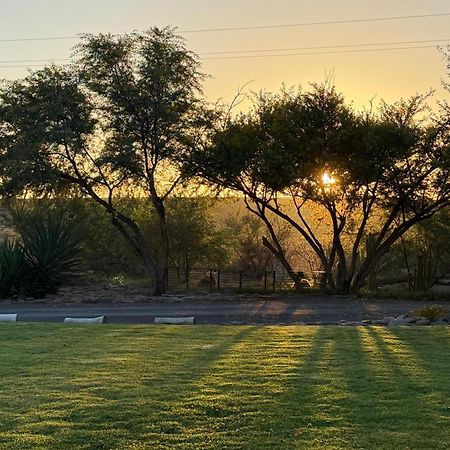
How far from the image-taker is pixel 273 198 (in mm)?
29078

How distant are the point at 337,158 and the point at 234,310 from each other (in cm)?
818

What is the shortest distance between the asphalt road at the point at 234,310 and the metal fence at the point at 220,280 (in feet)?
13.8

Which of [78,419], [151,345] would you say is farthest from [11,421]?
[151,345]

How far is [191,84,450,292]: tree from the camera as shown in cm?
2605

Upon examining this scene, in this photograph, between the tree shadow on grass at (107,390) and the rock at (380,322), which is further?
the rock at (380,322)

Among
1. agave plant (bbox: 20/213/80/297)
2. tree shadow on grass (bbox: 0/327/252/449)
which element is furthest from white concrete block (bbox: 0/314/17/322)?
agave plant (bbox: 20/213/80/297)

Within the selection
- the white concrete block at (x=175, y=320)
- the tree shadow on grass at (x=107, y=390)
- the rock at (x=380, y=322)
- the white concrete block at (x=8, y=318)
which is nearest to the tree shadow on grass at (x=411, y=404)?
the tree shadow on grass at (x=107, y=390)

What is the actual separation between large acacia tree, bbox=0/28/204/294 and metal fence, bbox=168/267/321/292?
9.14ft

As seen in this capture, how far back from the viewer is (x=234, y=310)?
21.2 m

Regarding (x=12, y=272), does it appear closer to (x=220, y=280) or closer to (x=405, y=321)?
(x=220, y=280)

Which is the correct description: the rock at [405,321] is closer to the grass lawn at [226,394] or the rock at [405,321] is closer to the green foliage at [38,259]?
the grass lawn at [226,394]

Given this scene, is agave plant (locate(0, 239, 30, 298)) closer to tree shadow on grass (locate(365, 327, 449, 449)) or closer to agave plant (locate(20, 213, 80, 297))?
agave plant (locate(20, 213, 80, 297))

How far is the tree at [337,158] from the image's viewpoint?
26047 mm

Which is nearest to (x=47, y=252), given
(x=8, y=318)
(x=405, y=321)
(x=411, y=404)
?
(x=8, y=318)
